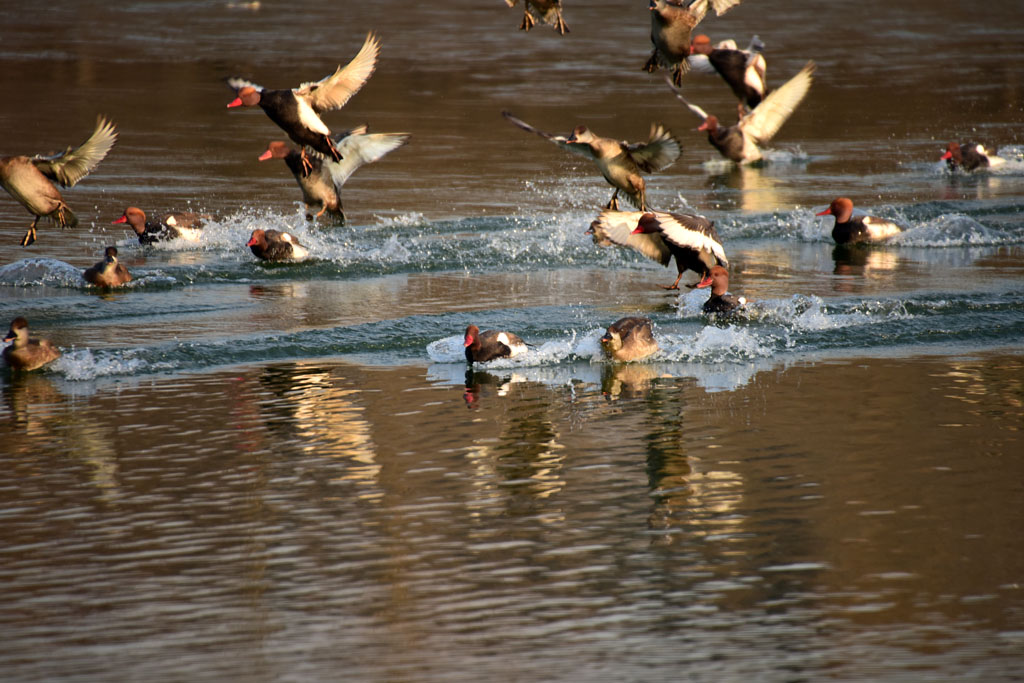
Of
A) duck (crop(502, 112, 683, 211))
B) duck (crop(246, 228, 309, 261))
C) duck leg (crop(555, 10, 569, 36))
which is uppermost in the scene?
duck leg (crop(555, 10, 569, 36))

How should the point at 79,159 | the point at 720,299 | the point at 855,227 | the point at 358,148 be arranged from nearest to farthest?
the point at 720,299 < the point at 79,159 < the point at 855,227 < the point at 358,148

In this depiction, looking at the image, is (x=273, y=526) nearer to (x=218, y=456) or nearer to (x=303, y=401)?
(x=218, y=456)

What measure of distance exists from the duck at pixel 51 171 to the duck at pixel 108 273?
48 cm

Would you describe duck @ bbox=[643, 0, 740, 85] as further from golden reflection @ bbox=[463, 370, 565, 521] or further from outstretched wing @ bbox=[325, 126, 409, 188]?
outstretched wing @ bbox=[325, 126, 409, 188]

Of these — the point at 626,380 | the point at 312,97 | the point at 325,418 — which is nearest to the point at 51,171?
the point at 312,97

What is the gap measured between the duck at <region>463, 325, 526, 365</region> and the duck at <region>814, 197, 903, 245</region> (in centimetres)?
556

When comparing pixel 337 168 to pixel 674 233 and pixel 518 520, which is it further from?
pixel 518 520

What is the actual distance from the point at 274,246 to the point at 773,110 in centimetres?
765

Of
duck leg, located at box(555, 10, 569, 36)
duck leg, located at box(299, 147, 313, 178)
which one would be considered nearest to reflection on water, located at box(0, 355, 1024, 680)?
duck leg, located at box(555, 10, 569, 36)

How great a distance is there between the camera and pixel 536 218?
13922 millimetres

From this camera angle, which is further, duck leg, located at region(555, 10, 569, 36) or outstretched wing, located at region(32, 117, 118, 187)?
outstretched wing, located at region(32, 117, 118, 187)

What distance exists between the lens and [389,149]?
1375 centimetres

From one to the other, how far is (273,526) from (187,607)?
3.02 ft

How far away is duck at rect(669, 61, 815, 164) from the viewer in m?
16.8
